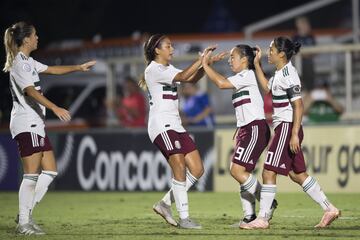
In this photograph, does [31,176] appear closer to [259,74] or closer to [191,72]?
[191,72]

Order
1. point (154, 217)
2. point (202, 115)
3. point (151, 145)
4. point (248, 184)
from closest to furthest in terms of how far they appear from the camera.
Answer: point (248, 184)
point (154, 217)
point (151, 145)
point (202, 115)

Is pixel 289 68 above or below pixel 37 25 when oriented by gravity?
below

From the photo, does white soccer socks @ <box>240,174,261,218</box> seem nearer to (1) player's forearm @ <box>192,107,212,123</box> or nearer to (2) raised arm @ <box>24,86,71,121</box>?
(2) raised arm @ <box>24,86,71,121</box>

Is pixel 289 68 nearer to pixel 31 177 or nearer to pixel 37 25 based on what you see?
pixel 31 177

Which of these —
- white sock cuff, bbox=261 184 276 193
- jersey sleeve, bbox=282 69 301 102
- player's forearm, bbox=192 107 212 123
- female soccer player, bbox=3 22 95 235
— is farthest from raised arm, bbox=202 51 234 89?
player's forearm, bbox=192 107 212 123

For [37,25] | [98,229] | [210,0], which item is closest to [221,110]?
[98,229]

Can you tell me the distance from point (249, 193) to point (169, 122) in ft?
4.21

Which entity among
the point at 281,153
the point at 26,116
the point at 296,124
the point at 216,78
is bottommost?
the point at 281,153

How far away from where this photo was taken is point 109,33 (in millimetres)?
37469

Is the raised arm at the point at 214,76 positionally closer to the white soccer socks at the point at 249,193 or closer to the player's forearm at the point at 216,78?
the player's forearm at the point at 216,78

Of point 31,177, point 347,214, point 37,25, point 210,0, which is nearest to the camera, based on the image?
point 31,177

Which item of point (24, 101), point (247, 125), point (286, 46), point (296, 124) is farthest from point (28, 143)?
point (286, 46)

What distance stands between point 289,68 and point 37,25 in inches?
829

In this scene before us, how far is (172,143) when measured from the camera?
13.3 metres
